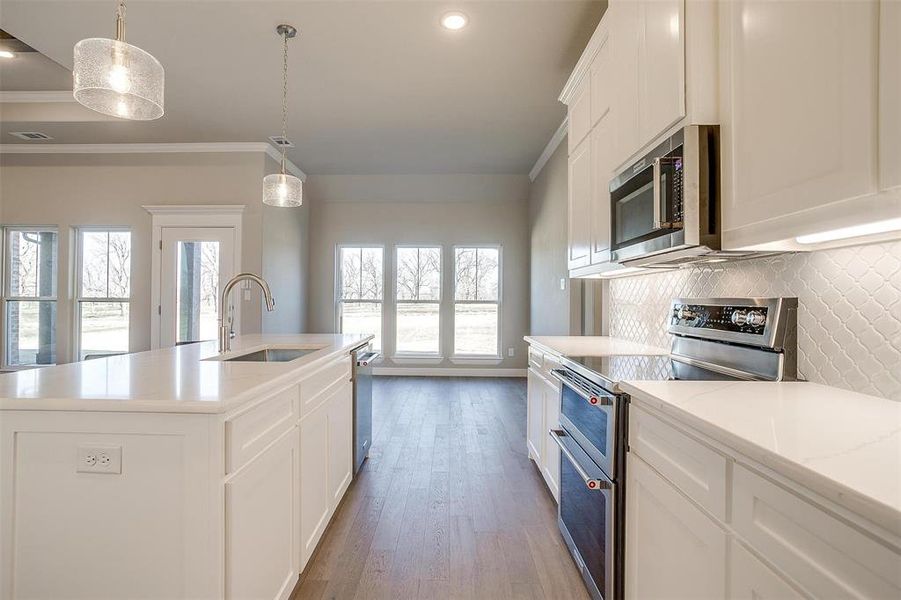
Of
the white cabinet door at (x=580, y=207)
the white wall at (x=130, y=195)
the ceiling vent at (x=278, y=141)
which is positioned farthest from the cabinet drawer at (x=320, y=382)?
the ceiling vent at (x=278, y=141)

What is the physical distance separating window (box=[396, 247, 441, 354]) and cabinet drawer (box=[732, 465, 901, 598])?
18.6 ft

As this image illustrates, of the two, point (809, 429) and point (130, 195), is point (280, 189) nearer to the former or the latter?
point (809, 429)

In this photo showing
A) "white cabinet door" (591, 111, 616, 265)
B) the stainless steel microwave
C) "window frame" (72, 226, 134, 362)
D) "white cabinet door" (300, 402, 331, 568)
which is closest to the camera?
the stainless steel microwave

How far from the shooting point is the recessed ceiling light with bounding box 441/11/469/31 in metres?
2.55

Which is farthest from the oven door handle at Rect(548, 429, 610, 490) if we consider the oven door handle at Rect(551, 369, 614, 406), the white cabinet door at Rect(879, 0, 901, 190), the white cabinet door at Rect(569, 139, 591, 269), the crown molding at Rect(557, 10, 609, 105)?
the crown molding at Rect(557, 10, 609, 105)

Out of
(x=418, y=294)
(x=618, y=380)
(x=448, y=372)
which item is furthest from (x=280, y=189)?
(x=448, y=372)

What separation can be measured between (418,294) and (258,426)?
5.18 metres

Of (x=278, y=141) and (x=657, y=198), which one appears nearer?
(x=657, y=198)

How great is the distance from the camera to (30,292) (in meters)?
5.18

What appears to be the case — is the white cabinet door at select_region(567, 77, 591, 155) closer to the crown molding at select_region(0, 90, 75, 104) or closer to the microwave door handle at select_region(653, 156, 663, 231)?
the microwave door handle at select_region(653, 156, 663, 231)

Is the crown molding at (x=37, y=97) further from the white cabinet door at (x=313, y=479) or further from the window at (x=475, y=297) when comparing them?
the window at (x=475, y=297)

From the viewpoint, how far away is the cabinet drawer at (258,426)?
1.15 meters

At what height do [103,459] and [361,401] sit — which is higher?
[103,459]

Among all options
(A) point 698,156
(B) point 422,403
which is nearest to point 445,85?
(A) point 698,156
